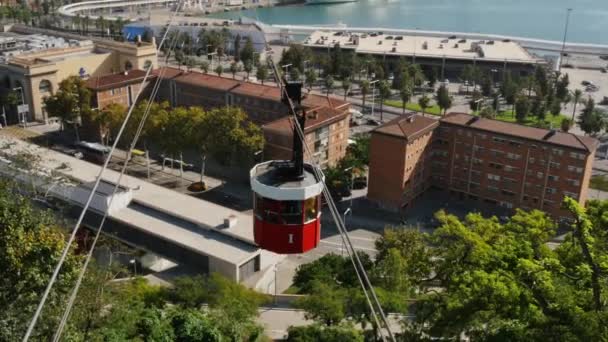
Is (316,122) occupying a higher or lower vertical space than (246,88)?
lower

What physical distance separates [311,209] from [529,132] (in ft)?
40.8

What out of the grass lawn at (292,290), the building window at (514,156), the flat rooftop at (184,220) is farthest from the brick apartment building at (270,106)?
the building window at (514,156)

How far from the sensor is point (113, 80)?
23.4m

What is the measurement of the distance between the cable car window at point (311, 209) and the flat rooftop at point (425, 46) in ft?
97.8

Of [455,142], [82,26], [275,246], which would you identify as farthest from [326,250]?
[82,26]

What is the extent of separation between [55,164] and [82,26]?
31.2m

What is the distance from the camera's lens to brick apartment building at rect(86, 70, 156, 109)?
74.6 feet

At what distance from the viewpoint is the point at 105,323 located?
28.8 feet

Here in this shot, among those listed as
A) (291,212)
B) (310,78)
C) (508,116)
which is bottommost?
(508,116)

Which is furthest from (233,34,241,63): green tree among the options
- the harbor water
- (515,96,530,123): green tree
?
(515,96,530,123): green tree

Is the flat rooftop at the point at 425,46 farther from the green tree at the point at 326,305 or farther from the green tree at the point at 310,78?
the green tree at the point at 326,305

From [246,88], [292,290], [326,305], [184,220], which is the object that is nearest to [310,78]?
[246,88]

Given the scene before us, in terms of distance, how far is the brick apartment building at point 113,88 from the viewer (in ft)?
74.6

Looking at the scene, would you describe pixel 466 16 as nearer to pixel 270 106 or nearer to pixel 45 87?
pixel 270 106
